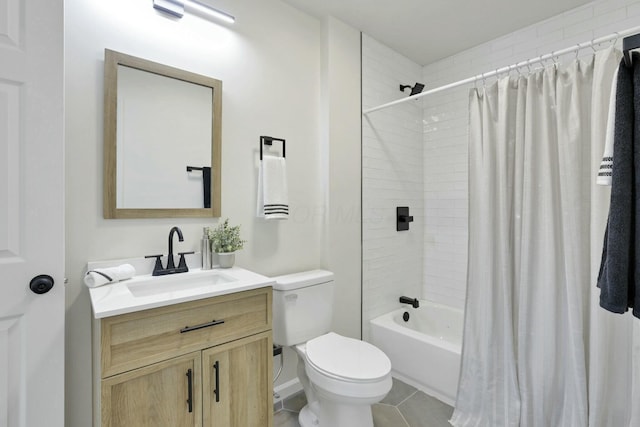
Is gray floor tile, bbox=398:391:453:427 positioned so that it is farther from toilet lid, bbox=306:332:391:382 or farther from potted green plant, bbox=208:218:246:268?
potted green plant, bbox=208:218:246:268

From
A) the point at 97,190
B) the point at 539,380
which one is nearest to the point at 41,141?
the point at 97,190

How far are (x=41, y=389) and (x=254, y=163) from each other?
1.41 metres

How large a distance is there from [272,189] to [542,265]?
152 cm

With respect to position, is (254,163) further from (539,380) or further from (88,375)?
(539,380)

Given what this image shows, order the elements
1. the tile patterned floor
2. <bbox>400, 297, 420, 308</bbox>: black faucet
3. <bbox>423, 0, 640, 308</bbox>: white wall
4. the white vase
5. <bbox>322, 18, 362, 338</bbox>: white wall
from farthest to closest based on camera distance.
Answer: <bbox>400, 297, 420, 308</bbox>: black faucet, <bbox>423, 0, 640, 308</bbox>: white wall, <bbox>322, 18, 362, 338</bbox>: white wall, the tile patterned floor, the white vase

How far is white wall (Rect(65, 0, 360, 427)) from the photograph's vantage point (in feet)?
4.66

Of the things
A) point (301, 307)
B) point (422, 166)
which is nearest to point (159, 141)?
point (301, 307)

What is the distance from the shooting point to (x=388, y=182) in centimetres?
270

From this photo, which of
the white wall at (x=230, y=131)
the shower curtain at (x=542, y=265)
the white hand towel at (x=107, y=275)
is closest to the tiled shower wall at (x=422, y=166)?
the white wall at (x=230, y=131)

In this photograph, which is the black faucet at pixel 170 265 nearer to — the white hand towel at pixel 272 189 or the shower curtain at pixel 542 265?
the white hand towel at pixel 272 189

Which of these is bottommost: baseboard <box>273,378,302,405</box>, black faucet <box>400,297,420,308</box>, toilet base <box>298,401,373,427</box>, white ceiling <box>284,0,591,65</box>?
baseboard <box>273,378,302,405</box>

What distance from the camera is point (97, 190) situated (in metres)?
1.47

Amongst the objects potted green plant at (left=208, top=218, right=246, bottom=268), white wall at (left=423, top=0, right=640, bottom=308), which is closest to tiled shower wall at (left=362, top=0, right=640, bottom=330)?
white wall at (left=423, top=0, right=640, bottom=308)

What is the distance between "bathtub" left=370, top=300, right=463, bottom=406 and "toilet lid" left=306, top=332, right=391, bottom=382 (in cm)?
64
